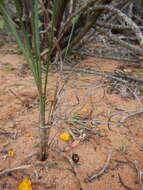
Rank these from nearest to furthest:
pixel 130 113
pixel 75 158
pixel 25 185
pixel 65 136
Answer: pixel 25 185 < pixel 75 158 < pixel 65 136 < pixel 130 113

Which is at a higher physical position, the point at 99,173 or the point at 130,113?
the point at 130,113

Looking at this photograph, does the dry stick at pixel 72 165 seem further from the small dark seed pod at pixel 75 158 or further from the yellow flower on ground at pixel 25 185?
the yellow flower on ground at pixel 25 185

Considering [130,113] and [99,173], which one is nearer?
[99,173]

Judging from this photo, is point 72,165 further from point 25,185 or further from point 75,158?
point 25,185

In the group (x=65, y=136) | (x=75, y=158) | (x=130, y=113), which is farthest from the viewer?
(x=130, y=113)

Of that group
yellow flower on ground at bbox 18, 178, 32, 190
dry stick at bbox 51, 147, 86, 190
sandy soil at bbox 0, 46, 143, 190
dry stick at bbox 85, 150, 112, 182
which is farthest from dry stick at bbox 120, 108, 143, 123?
yellow flower on ground at bbox 18, 178, 32, 190

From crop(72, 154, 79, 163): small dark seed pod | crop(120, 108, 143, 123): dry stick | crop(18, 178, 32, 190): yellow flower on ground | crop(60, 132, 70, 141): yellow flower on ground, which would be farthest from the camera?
crop(120, 108, 143, 123): dry stick

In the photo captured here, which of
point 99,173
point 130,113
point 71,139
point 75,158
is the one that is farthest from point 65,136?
point 130,113

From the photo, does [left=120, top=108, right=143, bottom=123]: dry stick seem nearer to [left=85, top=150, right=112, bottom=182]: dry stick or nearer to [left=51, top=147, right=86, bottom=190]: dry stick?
[left=85, top=150, right=112, bottom=182]: dry stick

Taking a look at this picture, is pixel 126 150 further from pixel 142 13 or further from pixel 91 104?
pixel 142 13
